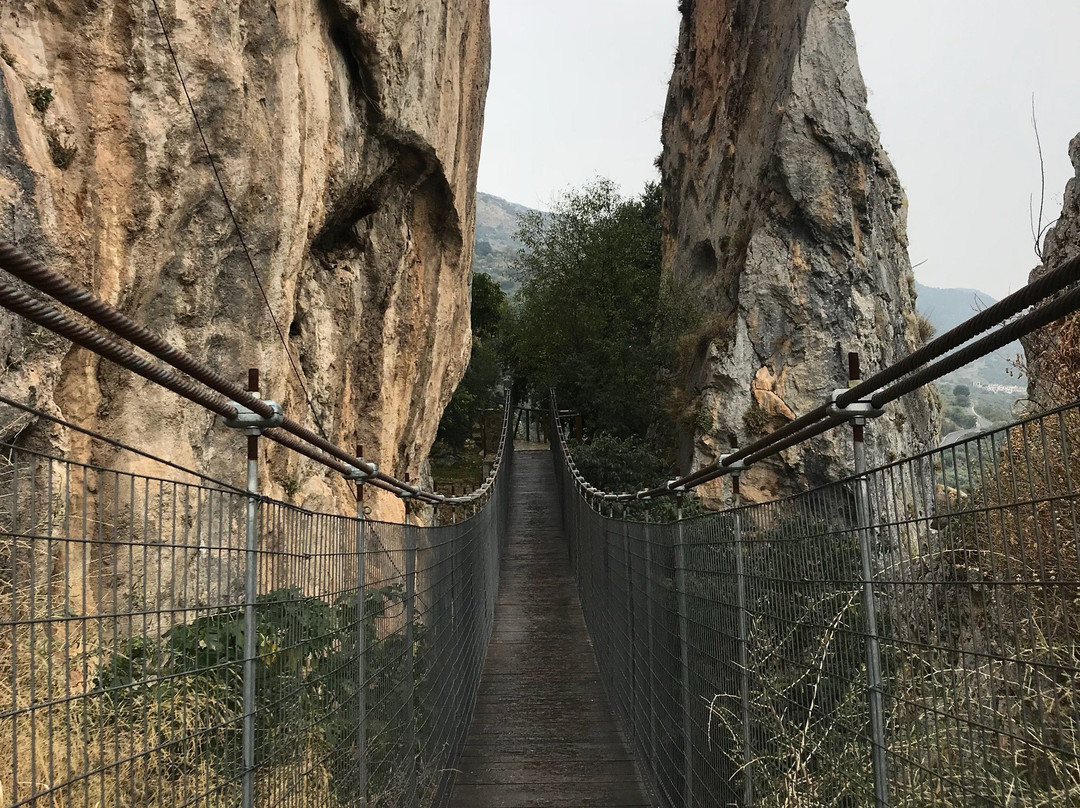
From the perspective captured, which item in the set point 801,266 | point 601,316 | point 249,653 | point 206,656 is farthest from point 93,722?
point 601,316

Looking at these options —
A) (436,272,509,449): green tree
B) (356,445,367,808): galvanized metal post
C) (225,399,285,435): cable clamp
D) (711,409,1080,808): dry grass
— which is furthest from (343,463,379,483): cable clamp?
(436,272,509,449): green tree

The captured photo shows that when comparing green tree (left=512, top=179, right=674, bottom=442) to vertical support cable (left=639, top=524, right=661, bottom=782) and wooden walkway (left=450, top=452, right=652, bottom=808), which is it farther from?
vertical support cable (left=639, top=524, right=661, bottom=782)

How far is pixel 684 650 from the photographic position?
14.7 ft

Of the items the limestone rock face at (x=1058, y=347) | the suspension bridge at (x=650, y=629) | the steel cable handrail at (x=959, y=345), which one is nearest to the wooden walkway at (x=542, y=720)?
the suspension bridge at (x=650, y=629)

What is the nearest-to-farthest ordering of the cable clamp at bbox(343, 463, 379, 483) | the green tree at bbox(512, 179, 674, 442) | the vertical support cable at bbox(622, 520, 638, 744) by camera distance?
the cable clamp at bbox(343, 463, 379, 483)
the vertical support cable at bbox(622, 520, 638, 744)
the green tree at bbox(512, 179, 674, 442)

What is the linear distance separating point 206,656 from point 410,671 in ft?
8.55

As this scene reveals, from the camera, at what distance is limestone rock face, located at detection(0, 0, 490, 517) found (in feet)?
18.4

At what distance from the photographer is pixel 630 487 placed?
20047mm

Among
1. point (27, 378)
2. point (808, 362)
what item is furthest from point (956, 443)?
point (808, 362)

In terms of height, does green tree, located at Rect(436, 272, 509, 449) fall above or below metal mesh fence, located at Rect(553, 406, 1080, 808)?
above

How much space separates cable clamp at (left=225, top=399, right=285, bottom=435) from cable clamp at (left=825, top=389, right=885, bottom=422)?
1.46 meters

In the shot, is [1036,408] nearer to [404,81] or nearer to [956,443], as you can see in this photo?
[956,443]

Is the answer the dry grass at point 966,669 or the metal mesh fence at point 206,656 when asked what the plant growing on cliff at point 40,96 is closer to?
the metal mesh fence at point 206,656

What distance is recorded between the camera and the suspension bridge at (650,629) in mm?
1483
